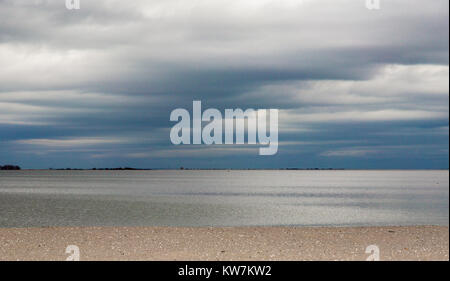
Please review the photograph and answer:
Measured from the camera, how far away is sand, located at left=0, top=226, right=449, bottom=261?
66.2 feet

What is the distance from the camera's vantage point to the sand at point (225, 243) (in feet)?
66.2

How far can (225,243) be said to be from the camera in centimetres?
2309

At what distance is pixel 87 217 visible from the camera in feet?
146

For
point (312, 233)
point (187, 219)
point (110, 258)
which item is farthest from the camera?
point (187, 219)
